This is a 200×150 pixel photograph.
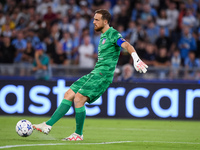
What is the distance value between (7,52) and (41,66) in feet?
6.41

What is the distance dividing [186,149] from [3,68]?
8807 millimetres

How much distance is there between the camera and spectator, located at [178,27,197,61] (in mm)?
16337

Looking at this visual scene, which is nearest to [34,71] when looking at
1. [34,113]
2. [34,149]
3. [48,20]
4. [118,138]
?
[34,113]

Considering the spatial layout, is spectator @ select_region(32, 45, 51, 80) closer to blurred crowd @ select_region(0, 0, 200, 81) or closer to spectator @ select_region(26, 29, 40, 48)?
blurred crowd @ select_region(0, 0, 200, 81)

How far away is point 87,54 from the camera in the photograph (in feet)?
51.4

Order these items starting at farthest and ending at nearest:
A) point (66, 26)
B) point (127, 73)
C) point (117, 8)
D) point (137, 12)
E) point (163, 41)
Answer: point (117, 8)
point (137, 12)
point (66, 26)
point (163, 41)
point (127, 73)

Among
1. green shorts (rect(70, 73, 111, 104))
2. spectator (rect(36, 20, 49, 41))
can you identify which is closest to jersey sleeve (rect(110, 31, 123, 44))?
green shorts (rect(70, 73, 111, 104))

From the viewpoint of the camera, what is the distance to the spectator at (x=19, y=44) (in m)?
15.9

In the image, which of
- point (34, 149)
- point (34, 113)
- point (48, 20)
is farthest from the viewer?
point (48, 20)

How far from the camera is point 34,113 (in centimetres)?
1334

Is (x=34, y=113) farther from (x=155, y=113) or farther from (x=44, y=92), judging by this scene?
(x=155, y=113)

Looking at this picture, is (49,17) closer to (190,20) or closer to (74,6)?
(74,6)

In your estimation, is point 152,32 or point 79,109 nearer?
point 79,109

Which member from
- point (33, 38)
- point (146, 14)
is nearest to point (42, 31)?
point (33, 38)
